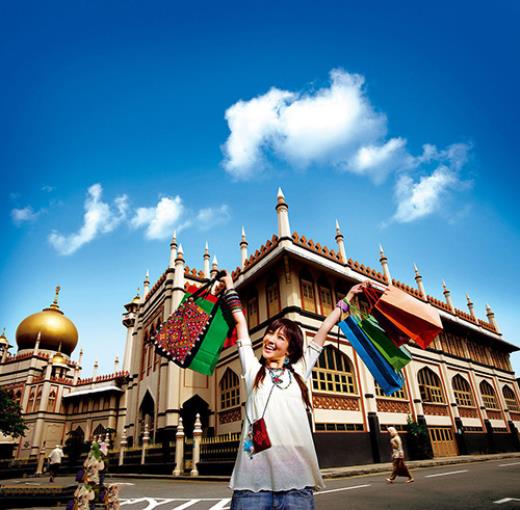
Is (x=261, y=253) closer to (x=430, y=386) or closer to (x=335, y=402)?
(x=335, y=402)

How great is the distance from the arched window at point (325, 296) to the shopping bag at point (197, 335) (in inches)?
515

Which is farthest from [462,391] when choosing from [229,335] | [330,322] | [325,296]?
[330,322]

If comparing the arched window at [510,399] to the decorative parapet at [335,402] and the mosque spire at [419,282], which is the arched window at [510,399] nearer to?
the mosque spire at [419,282]

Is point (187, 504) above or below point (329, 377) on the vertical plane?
below

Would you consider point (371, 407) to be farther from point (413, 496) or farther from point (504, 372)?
point (504, 372)

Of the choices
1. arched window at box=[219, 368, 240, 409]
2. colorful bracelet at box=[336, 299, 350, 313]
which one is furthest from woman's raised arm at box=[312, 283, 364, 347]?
arched window at box=[219, 368, 240, 409]

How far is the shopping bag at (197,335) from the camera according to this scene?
421cm

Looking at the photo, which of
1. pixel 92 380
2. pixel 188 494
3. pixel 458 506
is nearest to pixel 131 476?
pixel 188 494

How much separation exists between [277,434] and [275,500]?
0.30m

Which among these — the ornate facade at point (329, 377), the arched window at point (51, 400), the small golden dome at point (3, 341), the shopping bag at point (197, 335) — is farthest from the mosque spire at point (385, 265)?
the small golden dome at point (3, 341)

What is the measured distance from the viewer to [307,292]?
1714 cm

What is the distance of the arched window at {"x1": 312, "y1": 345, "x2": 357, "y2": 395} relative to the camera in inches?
599

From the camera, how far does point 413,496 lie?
6.56 metres

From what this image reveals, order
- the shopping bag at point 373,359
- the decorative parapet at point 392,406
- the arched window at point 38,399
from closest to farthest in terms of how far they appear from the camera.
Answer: the shopping bag at point 373,359
the decorative parapet at point 392,406
the arched window at point 38,399
